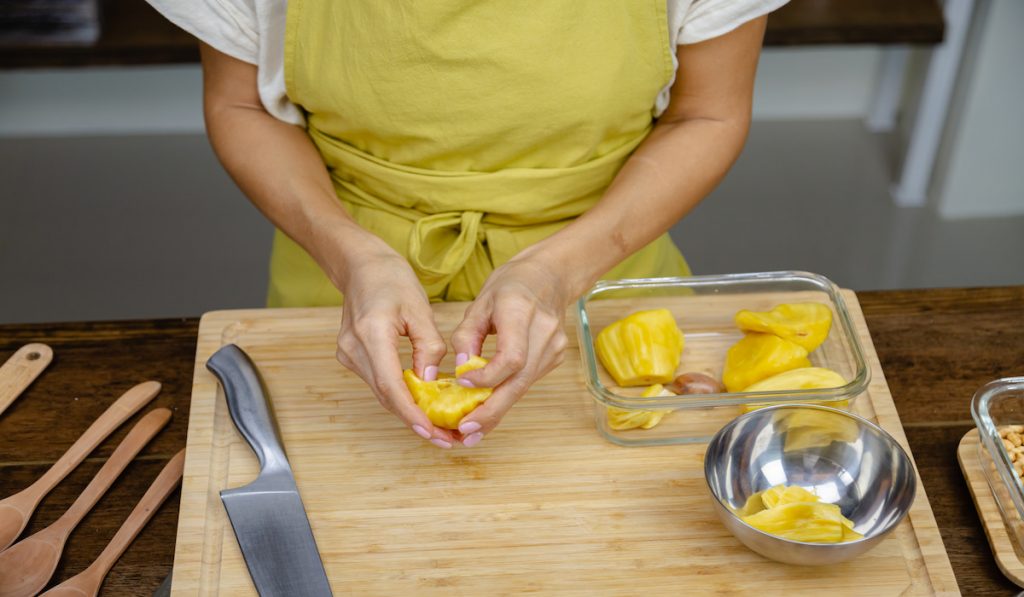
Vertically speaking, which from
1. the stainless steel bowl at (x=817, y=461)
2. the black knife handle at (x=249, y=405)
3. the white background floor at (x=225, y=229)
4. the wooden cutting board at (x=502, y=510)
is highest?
the stainless steel bowl at (x=817, y=461)

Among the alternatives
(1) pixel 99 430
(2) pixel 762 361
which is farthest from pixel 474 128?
(1) pixel 99 430

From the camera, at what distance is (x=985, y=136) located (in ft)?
8.48

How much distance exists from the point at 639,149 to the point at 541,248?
0.79ft

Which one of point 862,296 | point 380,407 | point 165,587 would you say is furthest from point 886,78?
point 165,587

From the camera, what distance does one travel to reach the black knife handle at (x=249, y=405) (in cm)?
99

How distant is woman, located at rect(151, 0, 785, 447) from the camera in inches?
43.9

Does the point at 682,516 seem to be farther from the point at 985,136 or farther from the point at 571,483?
the point at 985,136

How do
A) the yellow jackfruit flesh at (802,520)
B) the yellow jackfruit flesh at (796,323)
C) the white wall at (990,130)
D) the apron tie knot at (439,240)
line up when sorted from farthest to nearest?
the white wall at (990,130)
the apron tie knot at (439,240)
the yellow jackfruit flesh at (796,323)
the yellow jackfruit flesh at (802,520)

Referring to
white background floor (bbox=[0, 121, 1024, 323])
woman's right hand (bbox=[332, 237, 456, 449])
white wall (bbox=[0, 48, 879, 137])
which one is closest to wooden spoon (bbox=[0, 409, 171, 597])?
woman's right hand (bbox=[332, 237, 456, 449])

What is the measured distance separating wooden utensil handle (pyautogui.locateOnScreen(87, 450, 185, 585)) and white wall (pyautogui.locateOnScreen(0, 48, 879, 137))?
209cm

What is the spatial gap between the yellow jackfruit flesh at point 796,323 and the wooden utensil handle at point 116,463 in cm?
60

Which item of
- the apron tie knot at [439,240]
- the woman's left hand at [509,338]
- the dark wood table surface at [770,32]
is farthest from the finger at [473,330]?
the dark wood table surface at [770,32]

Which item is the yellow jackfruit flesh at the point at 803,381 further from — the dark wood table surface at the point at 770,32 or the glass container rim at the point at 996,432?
the dark wood table surface at the point at 770,32

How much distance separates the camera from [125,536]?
37.6 inches
